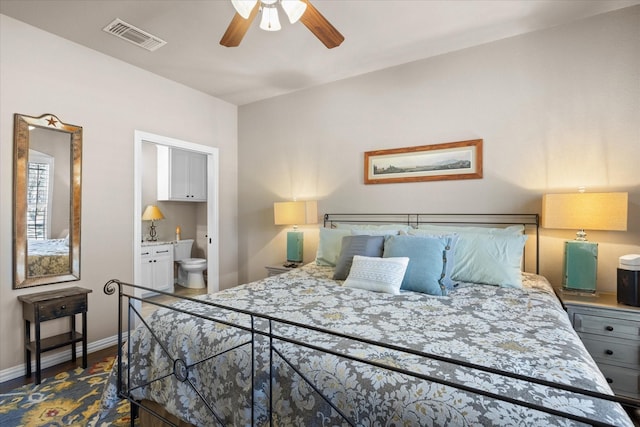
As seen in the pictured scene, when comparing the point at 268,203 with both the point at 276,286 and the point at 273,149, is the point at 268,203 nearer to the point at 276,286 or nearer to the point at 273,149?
the point at 273,149

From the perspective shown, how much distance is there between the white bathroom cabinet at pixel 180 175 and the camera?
5285 mm

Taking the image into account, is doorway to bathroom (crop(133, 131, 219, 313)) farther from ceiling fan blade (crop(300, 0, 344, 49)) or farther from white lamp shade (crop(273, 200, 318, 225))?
ceiling fan blade (crop(300, 0, 344, 49))

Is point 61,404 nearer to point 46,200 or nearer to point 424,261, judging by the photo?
point 46,200

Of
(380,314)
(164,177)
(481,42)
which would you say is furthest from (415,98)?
(164,177)

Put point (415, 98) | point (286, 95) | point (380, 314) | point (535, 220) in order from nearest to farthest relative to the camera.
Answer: point (380, 314) → point (535, 220) → point (415, 98) → point (286, 95)

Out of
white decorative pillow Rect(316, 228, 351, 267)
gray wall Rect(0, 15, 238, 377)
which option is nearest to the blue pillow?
white decorative pillow Rect(316, 228, 351, 267)

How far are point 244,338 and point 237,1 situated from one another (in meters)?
1.74

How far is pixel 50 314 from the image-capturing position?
101 inches

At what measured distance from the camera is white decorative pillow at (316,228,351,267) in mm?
3186

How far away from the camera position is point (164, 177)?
5355 mm

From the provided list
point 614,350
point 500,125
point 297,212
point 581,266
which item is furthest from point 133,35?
point 614,350

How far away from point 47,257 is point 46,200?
18.9 inches

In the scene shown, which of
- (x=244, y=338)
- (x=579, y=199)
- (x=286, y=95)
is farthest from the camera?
(x=286, y=95)

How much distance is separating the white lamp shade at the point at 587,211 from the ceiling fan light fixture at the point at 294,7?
2.17 meters
